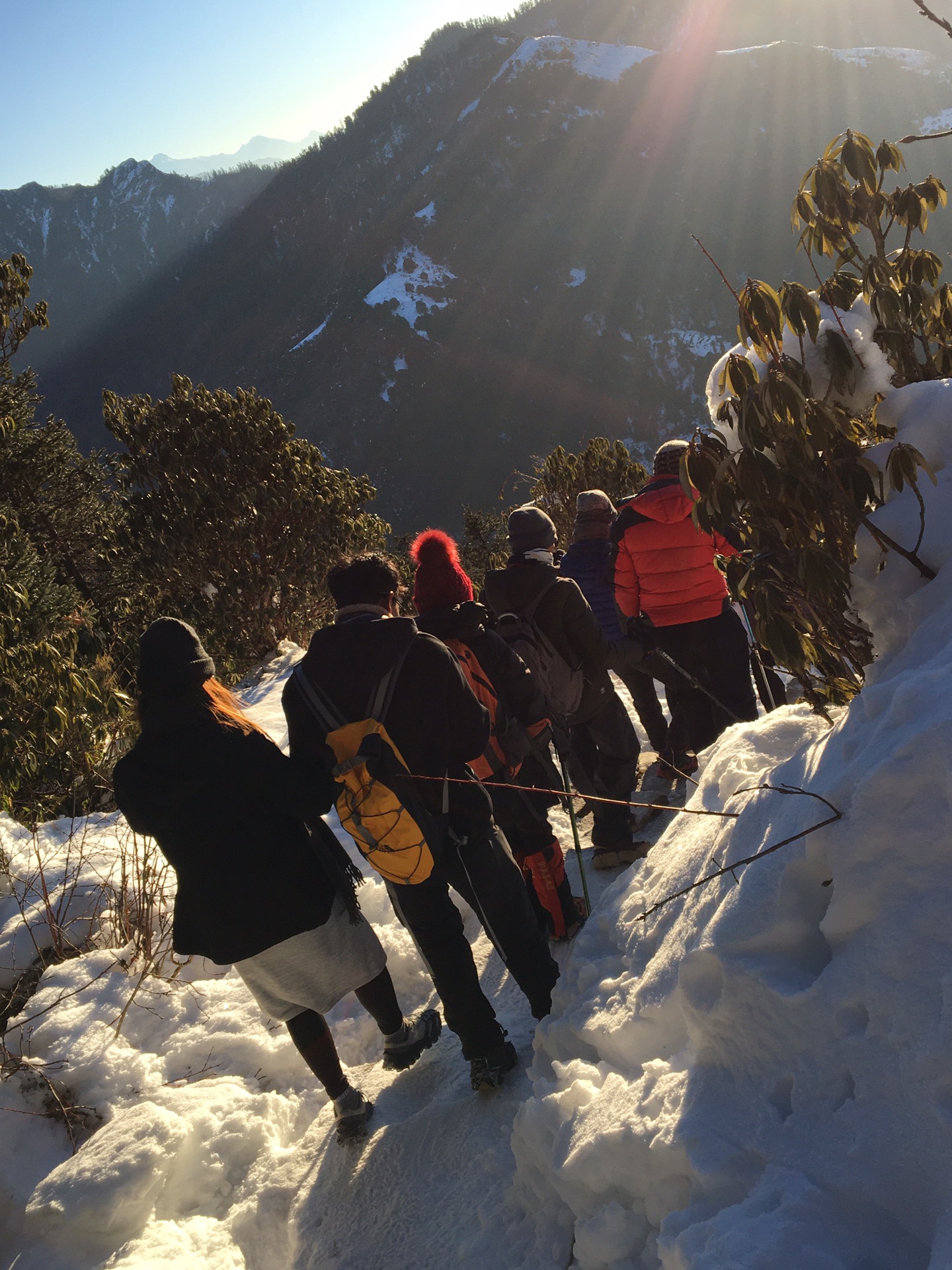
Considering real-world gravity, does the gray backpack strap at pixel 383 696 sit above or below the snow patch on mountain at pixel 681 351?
above

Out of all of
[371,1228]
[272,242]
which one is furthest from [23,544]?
[272,242]

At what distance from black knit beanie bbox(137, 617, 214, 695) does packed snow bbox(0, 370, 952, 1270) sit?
1.31 m

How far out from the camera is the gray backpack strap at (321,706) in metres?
2.19

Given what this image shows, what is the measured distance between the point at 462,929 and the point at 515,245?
140541mm

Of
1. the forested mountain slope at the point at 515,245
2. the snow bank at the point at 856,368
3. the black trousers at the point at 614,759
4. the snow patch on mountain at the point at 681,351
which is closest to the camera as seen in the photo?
the snow bank at the point at 856,368

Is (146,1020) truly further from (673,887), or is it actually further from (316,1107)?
(673,887)

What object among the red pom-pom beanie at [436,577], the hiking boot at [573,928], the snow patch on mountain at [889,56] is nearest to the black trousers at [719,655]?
the hiking boot at [573,928]

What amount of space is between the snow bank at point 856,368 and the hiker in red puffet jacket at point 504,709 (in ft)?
3.69

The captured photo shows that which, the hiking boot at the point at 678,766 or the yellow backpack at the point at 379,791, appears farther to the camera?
the hiking boot at the point at 678,766

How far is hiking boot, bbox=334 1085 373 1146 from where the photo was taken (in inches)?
89.3

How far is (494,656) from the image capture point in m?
2.70

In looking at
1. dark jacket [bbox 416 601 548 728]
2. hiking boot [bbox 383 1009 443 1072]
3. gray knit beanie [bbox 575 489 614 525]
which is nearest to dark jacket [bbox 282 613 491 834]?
dark jacket [bbox 416 601 548 728]

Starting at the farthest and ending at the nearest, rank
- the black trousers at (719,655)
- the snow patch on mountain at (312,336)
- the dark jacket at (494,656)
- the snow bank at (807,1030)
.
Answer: the snow patch on mountain at (312,336), the black trousers at (719,655), the dark jacket at (494,656), the snow bank at (807,1030)

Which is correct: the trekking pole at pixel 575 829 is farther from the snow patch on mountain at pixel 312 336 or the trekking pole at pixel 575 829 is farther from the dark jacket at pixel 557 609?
the snow patch on mountain at pixel 312 336
